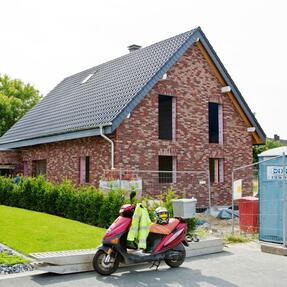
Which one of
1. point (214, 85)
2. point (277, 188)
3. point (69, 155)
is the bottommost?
point (277, 188)

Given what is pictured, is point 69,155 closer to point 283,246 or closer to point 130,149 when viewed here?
point 130,149

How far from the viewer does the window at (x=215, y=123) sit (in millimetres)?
21609

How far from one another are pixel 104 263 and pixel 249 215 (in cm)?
693

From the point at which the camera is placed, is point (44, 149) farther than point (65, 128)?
Yes

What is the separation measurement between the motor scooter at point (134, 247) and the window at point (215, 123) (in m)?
13.1

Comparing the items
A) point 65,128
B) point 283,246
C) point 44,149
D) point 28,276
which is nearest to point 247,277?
point 283,246

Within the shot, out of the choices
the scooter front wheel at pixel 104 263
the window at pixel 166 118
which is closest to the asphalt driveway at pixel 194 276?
the scooter front wheel at pixel 104 263

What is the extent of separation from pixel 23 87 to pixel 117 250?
46.5 meters

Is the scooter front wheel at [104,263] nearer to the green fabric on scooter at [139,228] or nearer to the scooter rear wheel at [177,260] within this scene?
the green fabric on scooter at [139,228]

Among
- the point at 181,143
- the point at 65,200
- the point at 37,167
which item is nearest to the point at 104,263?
the point at 65,200

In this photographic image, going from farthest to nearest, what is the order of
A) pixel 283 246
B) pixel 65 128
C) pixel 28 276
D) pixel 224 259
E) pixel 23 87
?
pixel 23 87, pixel 65 128, pixel 283 246, pixel 224 259, pixel 28 276

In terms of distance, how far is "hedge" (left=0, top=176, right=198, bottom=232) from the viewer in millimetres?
12648

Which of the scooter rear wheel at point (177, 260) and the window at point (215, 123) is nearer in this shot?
the scooter rear wheel at point (177, 260)

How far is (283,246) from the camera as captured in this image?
1055 centimetres
